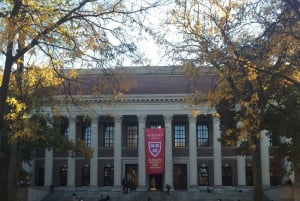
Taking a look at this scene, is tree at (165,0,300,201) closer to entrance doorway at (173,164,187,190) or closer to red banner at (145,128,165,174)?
red banner at (145,128,165,174)

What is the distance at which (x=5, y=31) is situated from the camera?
1233 cm

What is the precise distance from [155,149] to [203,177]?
10.8 metres

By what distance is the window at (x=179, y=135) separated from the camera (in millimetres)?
64938

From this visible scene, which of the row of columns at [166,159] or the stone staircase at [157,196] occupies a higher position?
the row of columns at [166,159]

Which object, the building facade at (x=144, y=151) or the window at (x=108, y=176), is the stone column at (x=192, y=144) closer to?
the building facade at (x=144, y=151)

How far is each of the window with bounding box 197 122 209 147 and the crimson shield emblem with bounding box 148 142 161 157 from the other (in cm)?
1046

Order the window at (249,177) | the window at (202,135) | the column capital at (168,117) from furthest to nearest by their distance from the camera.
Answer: the window at (202,135), the column capital at (168,117), the window at (249,177)

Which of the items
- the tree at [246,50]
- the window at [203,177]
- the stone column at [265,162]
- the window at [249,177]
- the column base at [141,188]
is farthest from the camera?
the window at [203,177]

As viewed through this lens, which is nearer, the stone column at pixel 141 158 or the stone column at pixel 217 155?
the stone column at pixel 217 155

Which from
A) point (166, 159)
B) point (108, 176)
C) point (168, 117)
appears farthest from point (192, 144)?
point (108, 176)

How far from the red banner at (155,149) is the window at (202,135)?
1022 centimetres

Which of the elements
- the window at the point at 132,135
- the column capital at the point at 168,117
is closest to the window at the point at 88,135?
the window at the point at 132,135

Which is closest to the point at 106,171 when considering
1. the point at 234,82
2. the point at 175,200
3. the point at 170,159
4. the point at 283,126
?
the point at 170,159

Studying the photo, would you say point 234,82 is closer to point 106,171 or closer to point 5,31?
point 5,31
